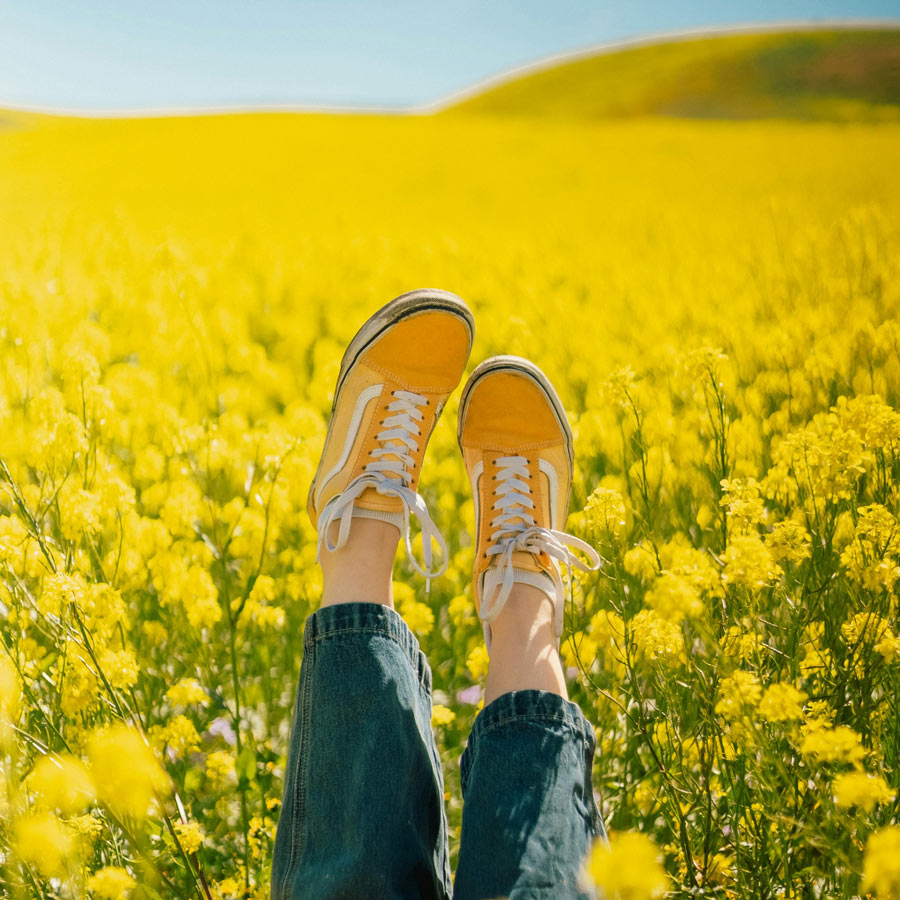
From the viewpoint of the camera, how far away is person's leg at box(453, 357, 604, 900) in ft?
3.74

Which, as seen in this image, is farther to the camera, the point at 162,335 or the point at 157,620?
the point at 162,335

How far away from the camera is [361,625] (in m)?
1.35

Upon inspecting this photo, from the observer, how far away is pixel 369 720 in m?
1.23

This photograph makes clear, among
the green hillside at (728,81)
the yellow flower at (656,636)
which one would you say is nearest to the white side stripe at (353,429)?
the yellow flower at (656,636)

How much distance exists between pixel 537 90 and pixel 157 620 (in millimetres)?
21800

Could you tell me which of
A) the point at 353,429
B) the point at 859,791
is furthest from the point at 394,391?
the point at 859,791

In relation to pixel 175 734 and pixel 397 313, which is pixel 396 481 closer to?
pixel 397 313

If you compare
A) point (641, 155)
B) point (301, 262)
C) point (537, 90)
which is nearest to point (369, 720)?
point (301, 262)

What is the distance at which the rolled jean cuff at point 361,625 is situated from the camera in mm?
1350

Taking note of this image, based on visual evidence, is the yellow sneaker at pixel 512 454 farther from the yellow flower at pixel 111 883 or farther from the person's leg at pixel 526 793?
the yellow flower at pixel 111 883

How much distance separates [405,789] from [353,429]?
95 centimetres

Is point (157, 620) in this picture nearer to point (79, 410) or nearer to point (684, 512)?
point (79, 410)

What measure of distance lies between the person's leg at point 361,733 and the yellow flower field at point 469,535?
176 millimetres

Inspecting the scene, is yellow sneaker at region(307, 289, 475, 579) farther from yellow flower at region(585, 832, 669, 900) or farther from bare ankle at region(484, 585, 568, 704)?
yellow flower at region(585, 832, 669, 900)
